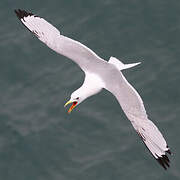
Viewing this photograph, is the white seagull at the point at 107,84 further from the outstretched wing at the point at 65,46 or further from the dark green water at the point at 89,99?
the dark green water at the point at 89,99

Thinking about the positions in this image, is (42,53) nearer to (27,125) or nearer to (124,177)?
(27,125)

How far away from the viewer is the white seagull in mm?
20031

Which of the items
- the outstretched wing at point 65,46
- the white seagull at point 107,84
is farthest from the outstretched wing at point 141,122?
the outstretched wing at point 65,46

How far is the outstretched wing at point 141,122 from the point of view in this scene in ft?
65.6

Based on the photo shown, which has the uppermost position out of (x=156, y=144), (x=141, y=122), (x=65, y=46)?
(x=65, y=46)

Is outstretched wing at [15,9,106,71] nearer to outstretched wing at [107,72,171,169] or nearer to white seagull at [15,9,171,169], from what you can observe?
white seagull at [15,9,171,169]

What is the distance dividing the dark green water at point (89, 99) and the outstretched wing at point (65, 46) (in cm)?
307

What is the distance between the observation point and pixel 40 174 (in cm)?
2308

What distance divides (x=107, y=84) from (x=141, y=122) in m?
1.56

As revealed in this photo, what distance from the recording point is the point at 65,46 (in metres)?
21.6

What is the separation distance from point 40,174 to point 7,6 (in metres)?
7.23

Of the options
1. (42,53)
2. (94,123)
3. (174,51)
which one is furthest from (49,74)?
(174,51)

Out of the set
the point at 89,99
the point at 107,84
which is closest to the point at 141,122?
the point at 107,84

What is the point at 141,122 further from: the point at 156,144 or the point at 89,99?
the point at 89,99
